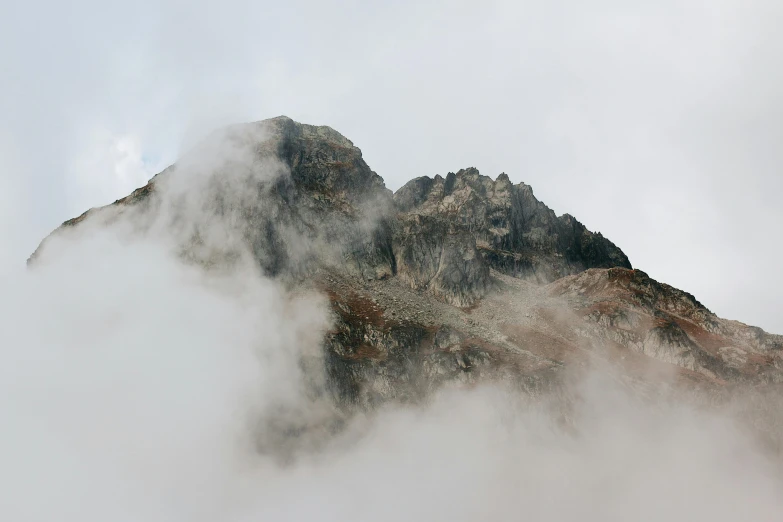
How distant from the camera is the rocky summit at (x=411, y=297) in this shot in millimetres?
143625

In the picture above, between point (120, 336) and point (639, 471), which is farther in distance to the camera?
point (120, 336)

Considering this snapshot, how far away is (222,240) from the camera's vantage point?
557 ft

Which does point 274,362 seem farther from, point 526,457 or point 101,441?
point 526,457

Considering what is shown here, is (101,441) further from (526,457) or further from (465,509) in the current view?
(526,457)

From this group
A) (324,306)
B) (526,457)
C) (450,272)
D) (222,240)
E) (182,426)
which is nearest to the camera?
(526,457)

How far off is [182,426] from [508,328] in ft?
292

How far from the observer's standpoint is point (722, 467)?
5615 inches

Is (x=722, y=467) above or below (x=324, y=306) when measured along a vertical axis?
below

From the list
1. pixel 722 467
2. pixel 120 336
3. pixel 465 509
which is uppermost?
pixel 120 336

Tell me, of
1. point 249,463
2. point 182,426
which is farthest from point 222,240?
point 249,463

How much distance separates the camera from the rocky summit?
14362 centimetres

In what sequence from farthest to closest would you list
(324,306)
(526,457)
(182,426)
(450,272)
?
(450,272) → (324,306) → (182,426) → (526,457)

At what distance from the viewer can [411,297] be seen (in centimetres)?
17262

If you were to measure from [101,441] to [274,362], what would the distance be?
47899 mm
